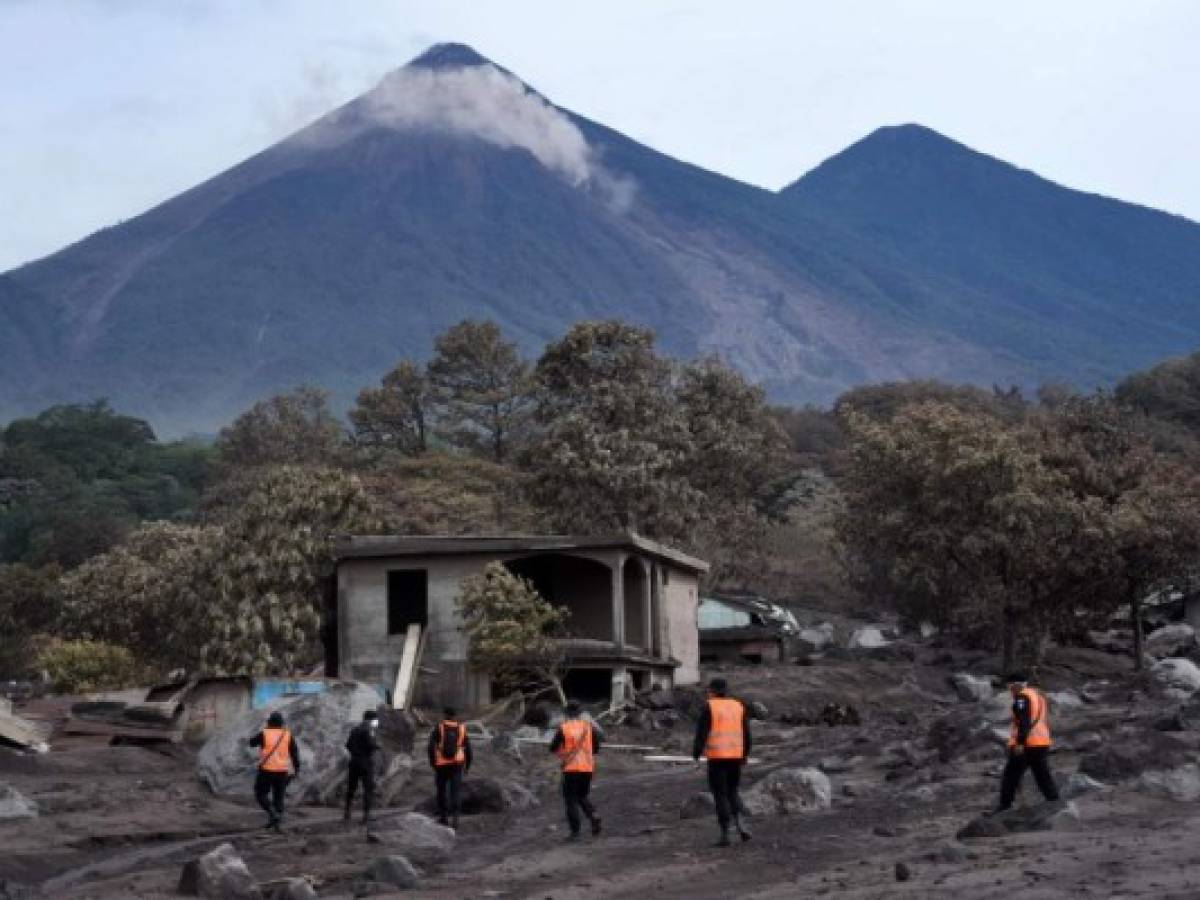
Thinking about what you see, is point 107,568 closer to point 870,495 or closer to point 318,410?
point 870,495

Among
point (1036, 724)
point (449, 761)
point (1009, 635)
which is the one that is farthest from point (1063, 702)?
point (1036, 724)

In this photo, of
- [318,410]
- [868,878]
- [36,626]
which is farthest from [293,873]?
[318,410]

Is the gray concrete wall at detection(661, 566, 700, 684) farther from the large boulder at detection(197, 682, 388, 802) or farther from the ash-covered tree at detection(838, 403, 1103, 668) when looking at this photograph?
the large boulder at detection(197, 682, 388, 802)

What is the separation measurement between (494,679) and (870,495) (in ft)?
39.4

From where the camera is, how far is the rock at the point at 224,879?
1566 centimetres

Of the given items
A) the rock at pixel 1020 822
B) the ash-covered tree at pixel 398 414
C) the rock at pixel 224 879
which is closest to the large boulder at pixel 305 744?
the rock at pixel 224 879

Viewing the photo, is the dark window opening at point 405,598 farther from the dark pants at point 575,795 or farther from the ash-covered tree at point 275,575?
the dark pants at point 575,795

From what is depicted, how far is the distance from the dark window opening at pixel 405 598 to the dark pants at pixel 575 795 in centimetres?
1953

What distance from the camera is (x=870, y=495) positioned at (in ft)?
145

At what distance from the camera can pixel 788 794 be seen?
19391 mm

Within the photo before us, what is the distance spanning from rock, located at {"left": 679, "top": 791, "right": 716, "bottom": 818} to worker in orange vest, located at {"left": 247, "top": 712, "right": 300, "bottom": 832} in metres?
4.23

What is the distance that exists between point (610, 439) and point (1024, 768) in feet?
114

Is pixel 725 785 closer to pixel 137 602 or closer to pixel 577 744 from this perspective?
pixel 577 744

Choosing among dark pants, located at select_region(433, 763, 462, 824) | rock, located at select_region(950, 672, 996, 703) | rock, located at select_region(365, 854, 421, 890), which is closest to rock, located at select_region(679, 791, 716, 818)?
dark pants, located at select_region(433, 763, 462, 824)
